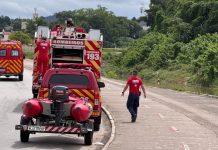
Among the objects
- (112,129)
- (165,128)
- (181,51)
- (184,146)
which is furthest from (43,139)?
(181,51)

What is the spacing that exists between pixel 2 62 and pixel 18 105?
2081 cm

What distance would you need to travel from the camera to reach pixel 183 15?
3147 inches

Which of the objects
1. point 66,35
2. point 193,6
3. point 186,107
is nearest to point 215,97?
point 186,107

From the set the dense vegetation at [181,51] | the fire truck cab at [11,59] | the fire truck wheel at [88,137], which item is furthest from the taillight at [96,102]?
the dense vegetation at [181,51]

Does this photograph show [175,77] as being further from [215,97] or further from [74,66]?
[74,66]

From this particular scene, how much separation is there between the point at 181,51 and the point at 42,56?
4623 centimetres

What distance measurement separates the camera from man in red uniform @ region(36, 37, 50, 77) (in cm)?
2508

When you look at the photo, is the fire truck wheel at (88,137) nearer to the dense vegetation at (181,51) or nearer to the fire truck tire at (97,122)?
the fire truck tire at (97,122)

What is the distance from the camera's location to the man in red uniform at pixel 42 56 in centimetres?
2508

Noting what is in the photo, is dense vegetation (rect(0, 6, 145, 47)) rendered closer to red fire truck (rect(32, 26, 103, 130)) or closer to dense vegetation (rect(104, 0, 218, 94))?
dense vegetation (rect(104, 0, 218, 94))

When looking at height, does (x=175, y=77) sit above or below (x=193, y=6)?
below

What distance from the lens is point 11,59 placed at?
45500 mm

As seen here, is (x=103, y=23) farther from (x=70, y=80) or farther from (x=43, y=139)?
(x=43, y=139)

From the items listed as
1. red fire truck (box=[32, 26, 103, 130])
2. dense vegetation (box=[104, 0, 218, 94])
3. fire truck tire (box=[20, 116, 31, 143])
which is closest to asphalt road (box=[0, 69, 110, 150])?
fire truck tire (box=[20, 116, 31, 143])
